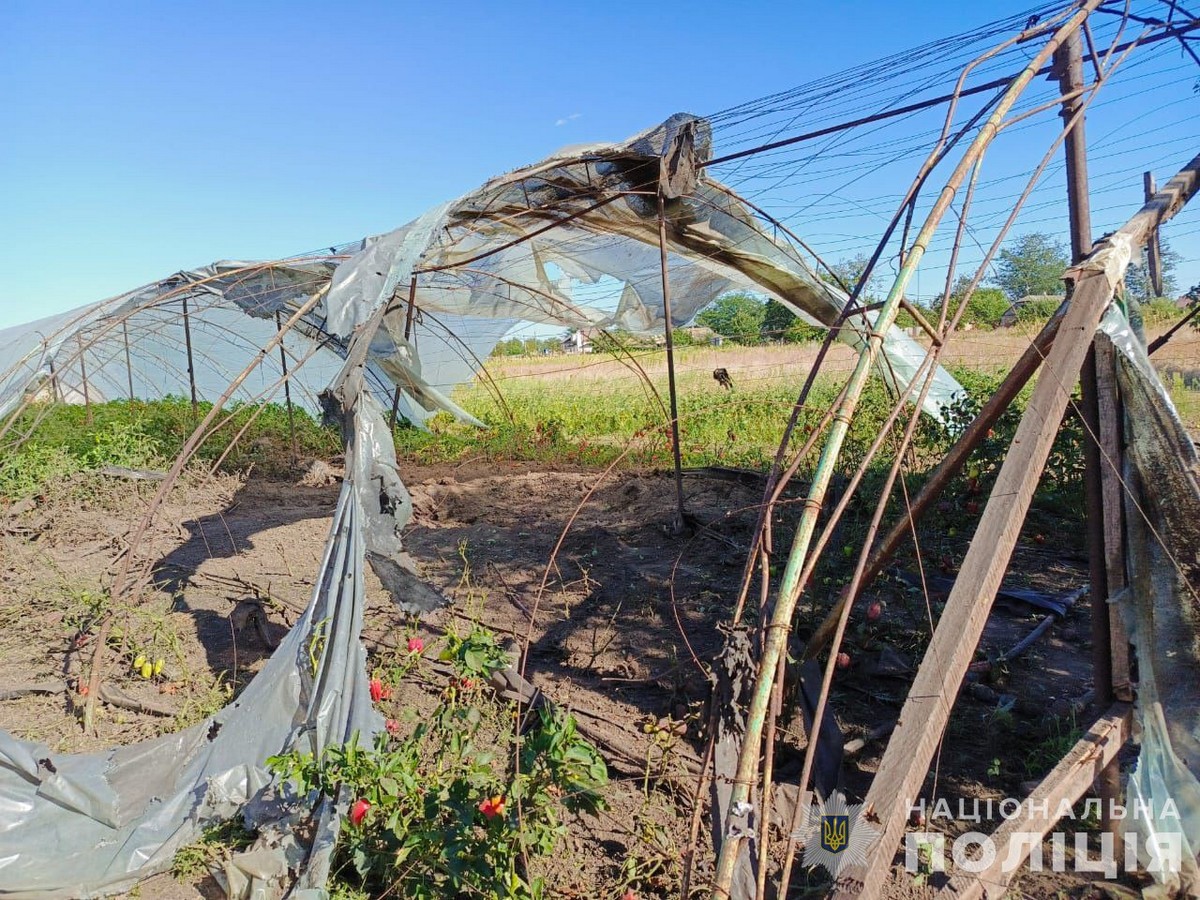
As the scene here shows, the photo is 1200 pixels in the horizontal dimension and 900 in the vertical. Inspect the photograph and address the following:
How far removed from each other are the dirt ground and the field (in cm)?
2

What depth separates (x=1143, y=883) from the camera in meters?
2.29

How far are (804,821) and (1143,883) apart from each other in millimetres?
988

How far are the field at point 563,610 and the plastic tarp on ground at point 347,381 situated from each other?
9.3 inches

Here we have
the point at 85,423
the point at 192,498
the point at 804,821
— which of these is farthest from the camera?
the point at 85,423

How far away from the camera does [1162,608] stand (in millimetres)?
2244

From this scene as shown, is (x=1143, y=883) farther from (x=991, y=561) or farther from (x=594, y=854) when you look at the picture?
(x=594, y=854)

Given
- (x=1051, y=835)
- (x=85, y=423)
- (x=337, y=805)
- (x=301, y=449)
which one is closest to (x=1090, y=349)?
(x=1051, y=835)

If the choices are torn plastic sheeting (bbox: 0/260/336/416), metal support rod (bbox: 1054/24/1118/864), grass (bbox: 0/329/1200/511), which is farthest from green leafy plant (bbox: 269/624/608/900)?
grass (bbox: 0/329/1200/511)

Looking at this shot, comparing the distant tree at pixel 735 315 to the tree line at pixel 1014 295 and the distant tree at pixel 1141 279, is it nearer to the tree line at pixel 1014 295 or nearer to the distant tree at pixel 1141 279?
the tree line at pixel 1014 295

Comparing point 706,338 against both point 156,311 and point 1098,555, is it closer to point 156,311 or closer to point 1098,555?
point 156,311

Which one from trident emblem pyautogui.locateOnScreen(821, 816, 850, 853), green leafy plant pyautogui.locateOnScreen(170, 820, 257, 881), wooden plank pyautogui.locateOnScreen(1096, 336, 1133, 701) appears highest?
wooden plank pyautogui.locateOnScreen(1096, 336, 1133, 701)

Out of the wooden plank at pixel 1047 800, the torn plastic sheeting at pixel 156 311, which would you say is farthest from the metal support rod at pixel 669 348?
the wooden plank at pixel 1047 800

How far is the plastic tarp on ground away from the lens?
2658mm

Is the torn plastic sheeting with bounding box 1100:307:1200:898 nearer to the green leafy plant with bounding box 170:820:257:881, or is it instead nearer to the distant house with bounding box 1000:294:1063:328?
the distant house with bounding box 1000:294:1063:328
